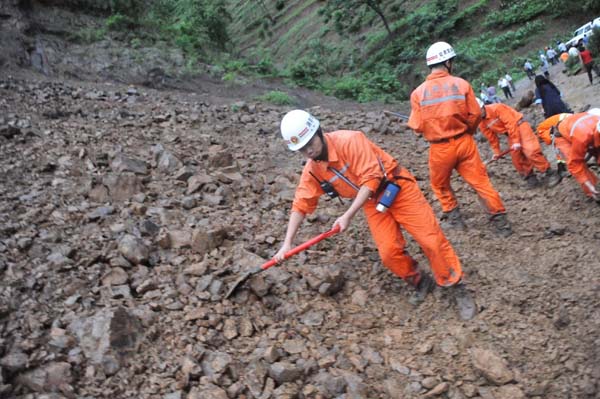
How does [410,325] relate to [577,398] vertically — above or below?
above

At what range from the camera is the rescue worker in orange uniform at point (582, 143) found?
4418 millimetres

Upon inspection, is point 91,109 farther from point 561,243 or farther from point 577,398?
point 577,398

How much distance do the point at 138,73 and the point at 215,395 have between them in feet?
29.3

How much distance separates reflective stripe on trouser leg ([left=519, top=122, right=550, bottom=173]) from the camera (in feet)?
18.6

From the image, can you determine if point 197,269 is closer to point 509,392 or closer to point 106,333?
point 106,333

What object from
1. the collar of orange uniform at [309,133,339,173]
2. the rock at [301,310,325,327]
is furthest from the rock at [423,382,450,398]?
the collar of orange uniform at [309,133,339,173]

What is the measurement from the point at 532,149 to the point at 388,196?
315 cm

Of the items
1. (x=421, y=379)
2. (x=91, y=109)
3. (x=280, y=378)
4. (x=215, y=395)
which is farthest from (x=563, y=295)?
(x=91, y=109)

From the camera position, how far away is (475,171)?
4.40 metres

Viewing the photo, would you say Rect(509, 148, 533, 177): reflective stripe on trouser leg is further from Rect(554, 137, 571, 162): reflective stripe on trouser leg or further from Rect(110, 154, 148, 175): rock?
Rect(110, 154, 148, 175): rock

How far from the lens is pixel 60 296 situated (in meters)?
3.29

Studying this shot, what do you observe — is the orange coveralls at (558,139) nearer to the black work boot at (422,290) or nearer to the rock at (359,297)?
the black work boot at (422,290)

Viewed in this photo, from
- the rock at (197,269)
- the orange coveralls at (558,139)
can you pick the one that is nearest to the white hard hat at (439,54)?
the orange coveralls at (558,139)

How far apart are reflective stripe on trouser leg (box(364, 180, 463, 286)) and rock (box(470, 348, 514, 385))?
25.9 inches
